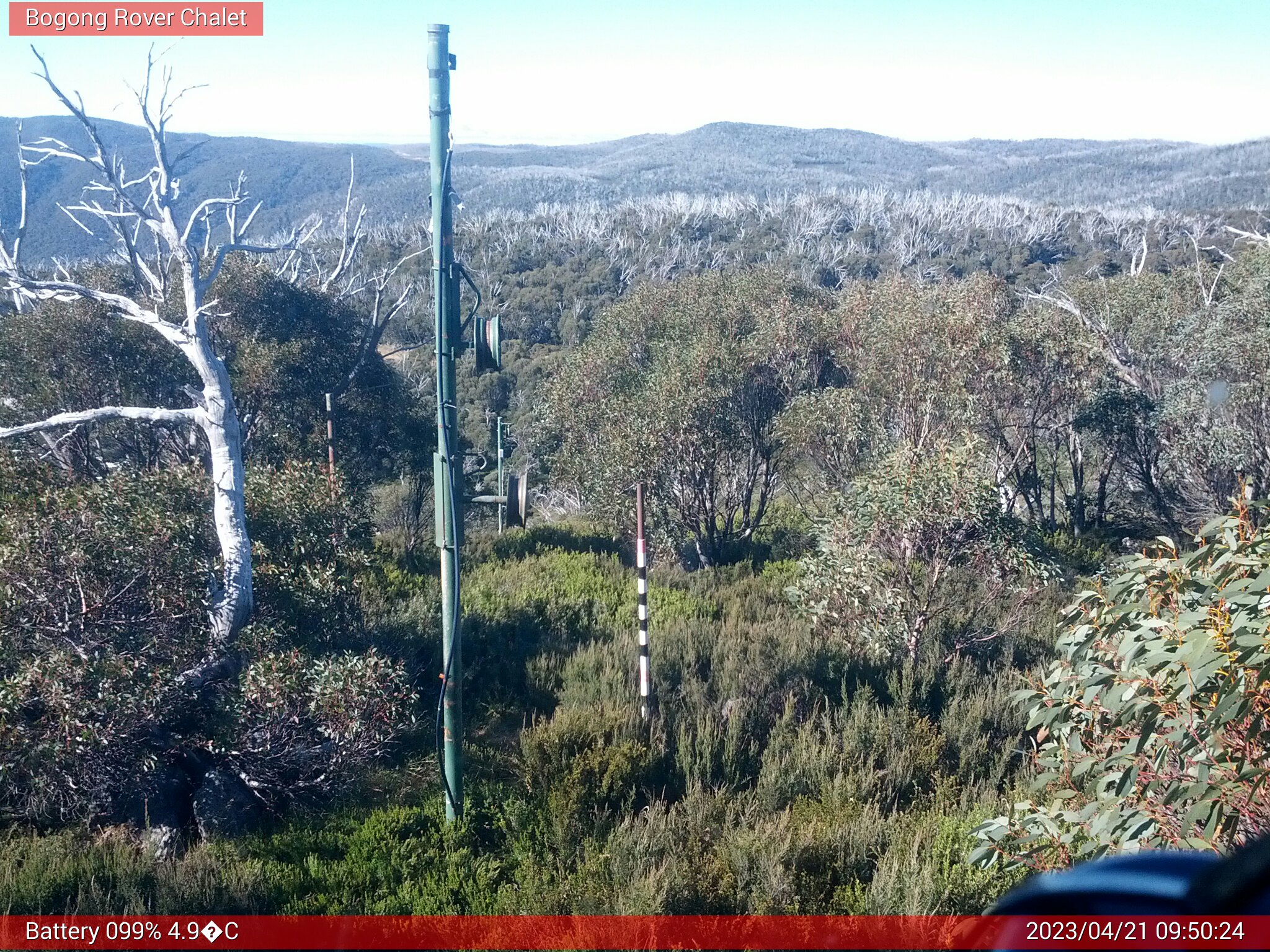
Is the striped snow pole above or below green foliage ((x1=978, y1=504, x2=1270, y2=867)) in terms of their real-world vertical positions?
below

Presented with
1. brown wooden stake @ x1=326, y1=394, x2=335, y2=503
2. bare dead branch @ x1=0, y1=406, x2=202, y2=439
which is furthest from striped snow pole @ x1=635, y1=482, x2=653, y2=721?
bare dead branch @ x1=0, y1=406, x2=202, y2=439

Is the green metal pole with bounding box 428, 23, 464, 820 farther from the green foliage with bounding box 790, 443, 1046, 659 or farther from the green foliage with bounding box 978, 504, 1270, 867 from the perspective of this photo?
the green foliage with bounding box 790, 443, 1046, 659

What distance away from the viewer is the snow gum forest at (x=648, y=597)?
450 centimetres

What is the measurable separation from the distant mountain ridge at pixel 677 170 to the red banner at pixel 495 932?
43687 mm

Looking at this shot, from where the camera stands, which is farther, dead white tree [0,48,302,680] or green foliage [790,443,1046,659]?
green foliage [790,443,1046,659]

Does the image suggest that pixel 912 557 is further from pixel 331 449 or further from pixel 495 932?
pixel 331 449

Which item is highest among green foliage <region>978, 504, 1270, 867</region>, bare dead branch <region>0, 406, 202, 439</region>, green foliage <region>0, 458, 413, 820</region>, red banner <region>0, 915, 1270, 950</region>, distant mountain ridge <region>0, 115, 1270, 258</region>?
distant mountain ridge <region>0, 115, 1270, 258</region>

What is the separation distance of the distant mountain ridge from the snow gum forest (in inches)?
1382

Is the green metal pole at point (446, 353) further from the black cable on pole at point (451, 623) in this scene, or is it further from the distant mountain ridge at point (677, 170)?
the distant mountain ridge at point (677, 170)

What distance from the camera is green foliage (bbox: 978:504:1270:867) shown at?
2.94 metres

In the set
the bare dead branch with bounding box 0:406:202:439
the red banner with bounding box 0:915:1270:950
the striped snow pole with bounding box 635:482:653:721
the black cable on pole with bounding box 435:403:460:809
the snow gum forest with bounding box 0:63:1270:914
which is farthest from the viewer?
the striped snow pole with bounding box 635:482:653:721

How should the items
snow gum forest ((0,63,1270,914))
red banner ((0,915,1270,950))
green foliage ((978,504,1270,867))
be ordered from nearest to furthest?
green foliage ((978,504,1270,867)) → red banner ((0,915,1270,950)) → snow gum forest ((0,63,1270,914))

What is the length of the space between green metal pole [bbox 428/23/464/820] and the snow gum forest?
3.18 ft

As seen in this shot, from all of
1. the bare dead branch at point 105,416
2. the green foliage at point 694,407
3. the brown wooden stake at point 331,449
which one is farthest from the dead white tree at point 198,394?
the green foliage at point 694,407
